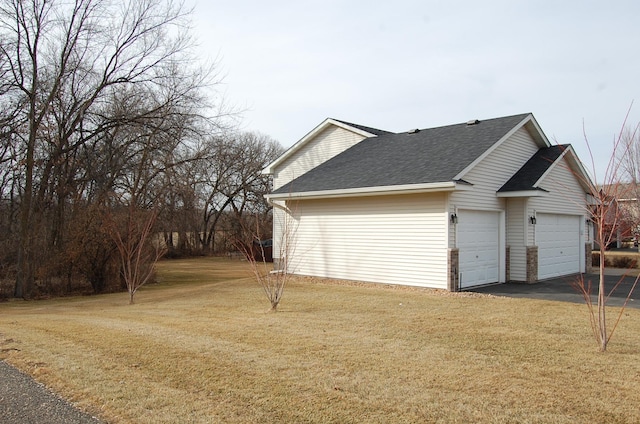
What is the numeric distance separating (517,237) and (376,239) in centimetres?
437

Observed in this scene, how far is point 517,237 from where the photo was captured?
50.3 feet

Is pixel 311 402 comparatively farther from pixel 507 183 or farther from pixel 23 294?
pixel 23 294

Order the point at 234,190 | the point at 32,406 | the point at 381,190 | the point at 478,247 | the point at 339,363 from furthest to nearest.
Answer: the point at 234,190 < the point at 478,247 < the point at 381,190 < the point at 339,363 < the point at 32,406

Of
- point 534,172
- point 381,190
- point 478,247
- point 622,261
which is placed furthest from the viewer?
point 622,261

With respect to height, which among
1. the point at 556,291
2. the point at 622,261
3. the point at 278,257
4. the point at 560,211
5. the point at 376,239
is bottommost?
the point at 556,291

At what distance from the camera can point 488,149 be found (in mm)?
14109

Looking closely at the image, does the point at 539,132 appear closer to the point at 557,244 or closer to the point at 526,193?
the point at 526,193

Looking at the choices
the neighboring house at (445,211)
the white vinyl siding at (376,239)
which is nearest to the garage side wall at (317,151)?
the neighboring house at (445,211)

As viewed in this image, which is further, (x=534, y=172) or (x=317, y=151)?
(x=317, y=151)

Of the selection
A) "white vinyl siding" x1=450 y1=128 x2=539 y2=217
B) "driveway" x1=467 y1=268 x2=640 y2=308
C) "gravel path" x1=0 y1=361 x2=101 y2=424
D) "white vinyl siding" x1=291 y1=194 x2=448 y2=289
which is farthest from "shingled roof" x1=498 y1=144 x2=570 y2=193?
"gravel path" x1=0 y1=361 x2=101 y2=424

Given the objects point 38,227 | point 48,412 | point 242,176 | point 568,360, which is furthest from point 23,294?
point 242,176

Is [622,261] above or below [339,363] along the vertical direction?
above

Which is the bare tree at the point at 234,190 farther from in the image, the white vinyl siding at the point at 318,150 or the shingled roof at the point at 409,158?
the shingled roof at the point at 409,158

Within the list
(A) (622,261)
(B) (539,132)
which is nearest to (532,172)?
(B) (539,132)
